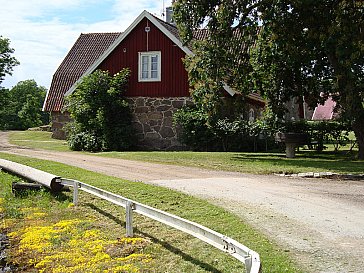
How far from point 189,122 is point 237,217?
52.9ft

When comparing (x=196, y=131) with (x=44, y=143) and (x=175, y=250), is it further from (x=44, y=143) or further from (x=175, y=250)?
(x=175, y=250)

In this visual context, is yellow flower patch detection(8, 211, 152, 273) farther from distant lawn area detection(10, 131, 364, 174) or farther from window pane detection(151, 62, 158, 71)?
window pane detection(151, 62, 158, 71)

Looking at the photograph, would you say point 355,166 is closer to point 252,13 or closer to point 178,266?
point 252,13

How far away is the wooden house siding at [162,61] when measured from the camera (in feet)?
Result: 86.6

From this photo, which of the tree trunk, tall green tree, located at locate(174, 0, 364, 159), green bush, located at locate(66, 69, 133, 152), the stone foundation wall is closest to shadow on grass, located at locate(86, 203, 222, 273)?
tall green tree, located at locate(174, 0, 364, 159)

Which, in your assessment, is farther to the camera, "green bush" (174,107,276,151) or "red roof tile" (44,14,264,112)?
"red roof tile" (44,14,264,112)

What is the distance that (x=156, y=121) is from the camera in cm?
2683

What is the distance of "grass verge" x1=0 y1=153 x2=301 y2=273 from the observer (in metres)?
6.57

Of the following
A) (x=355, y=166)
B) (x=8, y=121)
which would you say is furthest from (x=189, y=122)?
(x=8, y=121)

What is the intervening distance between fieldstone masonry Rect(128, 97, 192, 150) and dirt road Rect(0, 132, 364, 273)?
9.72 metres

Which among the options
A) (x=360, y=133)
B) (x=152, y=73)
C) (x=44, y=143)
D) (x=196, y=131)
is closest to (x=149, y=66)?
(x=152, y=73)

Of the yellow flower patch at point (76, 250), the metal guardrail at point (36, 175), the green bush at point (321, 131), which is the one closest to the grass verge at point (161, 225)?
the yellow flower patch at point (76, 250)

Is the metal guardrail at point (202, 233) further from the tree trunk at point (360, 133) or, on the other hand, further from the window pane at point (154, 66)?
the window pane at point (154, 66)

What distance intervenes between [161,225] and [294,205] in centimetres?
274
